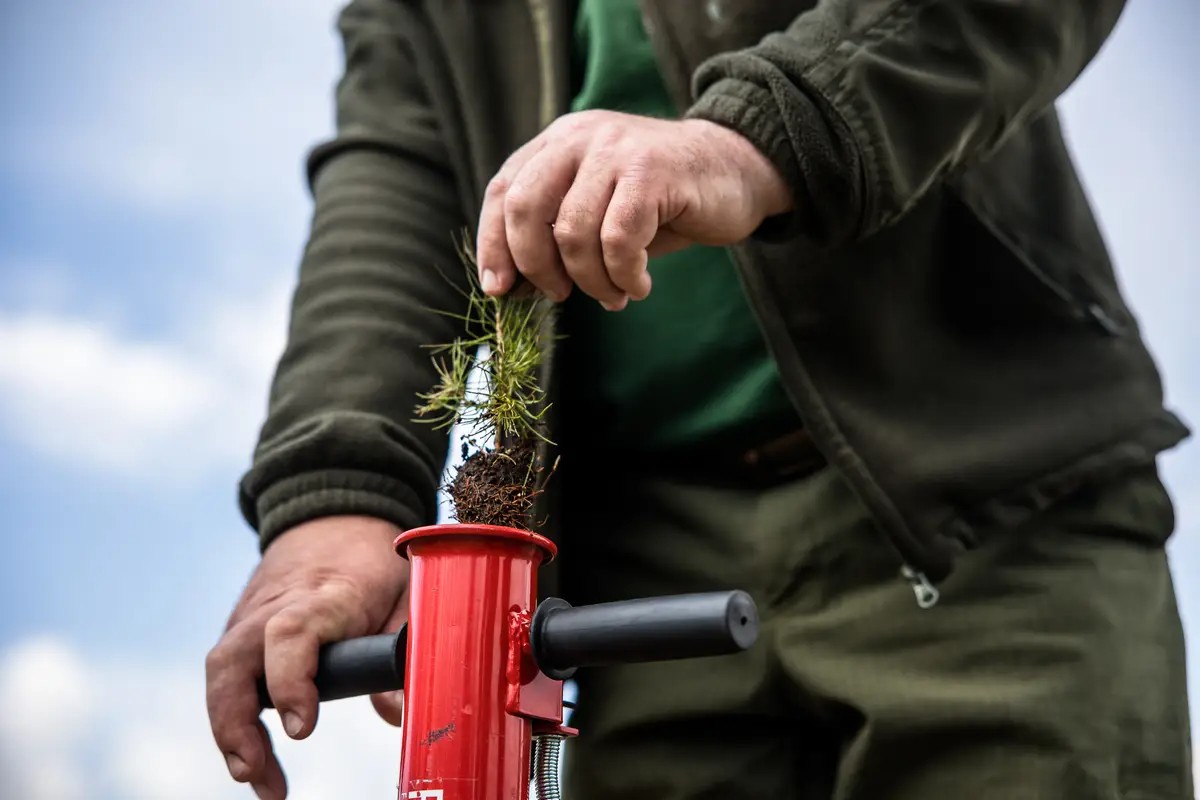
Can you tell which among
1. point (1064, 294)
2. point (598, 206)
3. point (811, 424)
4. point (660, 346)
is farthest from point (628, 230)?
point (1064, 294)

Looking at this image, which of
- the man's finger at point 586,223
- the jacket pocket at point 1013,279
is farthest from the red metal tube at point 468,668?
the jacket pocket at point 1013,279

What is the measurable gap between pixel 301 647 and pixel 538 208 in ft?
1.38

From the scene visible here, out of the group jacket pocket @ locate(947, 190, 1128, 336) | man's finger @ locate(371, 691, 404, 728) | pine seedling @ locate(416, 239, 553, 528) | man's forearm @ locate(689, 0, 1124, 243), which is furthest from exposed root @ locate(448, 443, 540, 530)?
jacket pocket @ locate(947, 190, 1128, 336)

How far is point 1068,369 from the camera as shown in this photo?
122 cm

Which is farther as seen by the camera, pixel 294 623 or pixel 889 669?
pixel 889 669

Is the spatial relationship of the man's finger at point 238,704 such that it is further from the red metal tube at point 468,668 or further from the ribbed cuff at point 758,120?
the ribbed cuff at point 758,120

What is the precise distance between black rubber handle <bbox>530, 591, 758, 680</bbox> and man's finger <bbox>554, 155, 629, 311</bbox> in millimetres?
229

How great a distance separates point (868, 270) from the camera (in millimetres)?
1211

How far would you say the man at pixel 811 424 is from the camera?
1037 millimetres

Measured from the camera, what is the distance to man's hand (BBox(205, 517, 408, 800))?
986mm

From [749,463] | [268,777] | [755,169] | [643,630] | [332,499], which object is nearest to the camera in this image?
[643,630]

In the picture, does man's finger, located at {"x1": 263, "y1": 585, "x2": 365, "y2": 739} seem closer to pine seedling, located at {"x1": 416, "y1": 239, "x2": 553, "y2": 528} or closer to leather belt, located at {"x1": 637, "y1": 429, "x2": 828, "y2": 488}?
pine seedling, located at {"x1": 416, "y1": 239, "x2": 553, "y2": 528}

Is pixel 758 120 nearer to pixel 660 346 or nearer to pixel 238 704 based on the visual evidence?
pixel 660 346

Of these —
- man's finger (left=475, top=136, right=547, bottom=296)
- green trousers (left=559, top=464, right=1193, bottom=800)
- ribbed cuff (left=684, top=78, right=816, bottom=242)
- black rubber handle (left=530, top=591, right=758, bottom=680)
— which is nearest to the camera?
black rubber handle (left=530, top=591, right=758, bottom=680)
